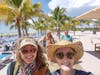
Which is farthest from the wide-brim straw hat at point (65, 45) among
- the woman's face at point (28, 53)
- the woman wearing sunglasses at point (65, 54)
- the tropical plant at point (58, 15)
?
the tropical plant at point (58, 15)

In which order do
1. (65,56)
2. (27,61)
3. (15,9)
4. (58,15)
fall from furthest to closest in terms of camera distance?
(58,15) < (15,9) < (27,61) < (65,56)

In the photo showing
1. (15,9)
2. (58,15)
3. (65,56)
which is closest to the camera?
(65,56)

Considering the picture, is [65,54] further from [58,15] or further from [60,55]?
[58,15]

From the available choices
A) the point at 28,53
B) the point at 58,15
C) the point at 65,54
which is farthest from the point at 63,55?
the point at 58,15

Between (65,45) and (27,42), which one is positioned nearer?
(65,45)

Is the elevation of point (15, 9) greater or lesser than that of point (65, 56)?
greater

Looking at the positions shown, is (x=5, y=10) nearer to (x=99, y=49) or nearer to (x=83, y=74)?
(x=99, y=49)

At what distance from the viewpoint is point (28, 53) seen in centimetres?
212

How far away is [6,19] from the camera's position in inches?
985

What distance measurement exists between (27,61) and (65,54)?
487 mm

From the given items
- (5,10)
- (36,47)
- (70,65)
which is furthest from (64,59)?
(5,10)

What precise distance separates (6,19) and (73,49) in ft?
77.7

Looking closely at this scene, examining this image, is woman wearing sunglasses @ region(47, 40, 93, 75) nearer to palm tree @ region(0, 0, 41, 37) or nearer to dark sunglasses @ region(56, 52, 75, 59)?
dark sunglasses @ region(56, 52, 75, 59)

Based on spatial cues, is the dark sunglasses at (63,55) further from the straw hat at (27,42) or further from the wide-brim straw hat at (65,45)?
the straw hat at (27,42)
